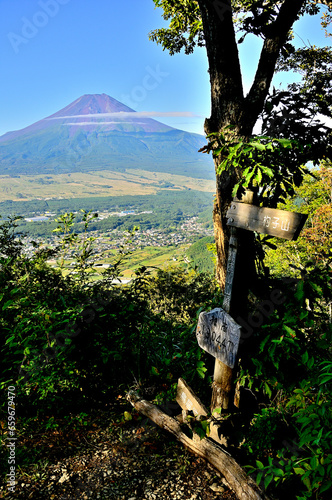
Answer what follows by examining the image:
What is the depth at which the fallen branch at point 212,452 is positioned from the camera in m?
1.92

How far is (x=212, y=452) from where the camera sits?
2.24m

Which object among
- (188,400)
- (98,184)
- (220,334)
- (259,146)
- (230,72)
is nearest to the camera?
(259,146)

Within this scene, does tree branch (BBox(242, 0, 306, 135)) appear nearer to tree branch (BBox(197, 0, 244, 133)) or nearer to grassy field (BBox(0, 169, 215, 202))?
tree branch (BBox(197, 0, 244, 133))

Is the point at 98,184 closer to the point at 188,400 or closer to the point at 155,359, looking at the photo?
the point at 155,359

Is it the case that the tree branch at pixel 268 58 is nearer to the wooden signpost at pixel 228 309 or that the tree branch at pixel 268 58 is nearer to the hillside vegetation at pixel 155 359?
the wooden signpost at pixel 228 309

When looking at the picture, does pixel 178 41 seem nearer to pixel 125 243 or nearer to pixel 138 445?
pixel 125 243

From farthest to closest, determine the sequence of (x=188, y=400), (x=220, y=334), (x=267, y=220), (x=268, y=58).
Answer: (x=268, y=58)
(x=188, y=400)
(x=220, y=334)
(x=267, y=220)

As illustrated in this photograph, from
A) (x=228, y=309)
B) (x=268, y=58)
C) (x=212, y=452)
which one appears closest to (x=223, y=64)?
(x=268, y=58)

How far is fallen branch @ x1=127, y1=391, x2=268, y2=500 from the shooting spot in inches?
75.7

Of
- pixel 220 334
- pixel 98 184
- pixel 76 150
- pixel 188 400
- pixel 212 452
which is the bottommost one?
pixel 212 452

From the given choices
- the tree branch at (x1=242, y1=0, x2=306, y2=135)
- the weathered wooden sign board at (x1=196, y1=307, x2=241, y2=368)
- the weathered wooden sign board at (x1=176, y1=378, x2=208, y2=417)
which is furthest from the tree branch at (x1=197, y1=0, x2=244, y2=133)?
the weathered wooden sign board at (x1=176, y1=378, x2=208, y2=417)

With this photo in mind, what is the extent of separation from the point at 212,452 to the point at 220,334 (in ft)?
2.90

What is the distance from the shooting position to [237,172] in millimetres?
2945

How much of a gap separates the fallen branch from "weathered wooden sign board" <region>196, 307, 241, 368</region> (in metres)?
0.68
